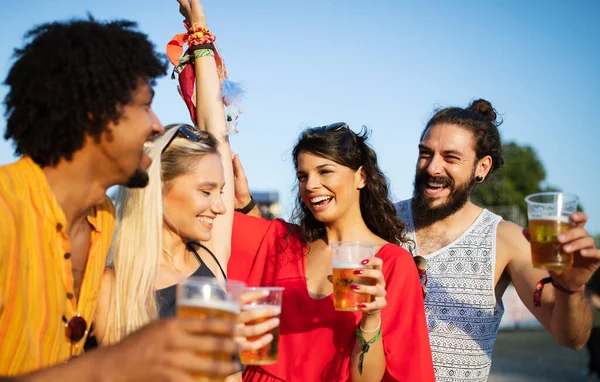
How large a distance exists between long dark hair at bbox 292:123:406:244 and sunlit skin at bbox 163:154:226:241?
866 mm

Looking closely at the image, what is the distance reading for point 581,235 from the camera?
2846 mm

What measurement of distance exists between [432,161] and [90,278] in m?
2.94

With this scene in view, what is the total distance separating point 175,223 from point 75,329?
3.73 feet

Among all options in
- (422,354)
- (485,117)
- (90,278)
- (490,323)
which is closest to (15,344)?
(90,278)

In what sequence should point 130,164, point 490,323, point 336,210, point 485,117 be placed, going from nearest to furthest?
point 130,164, point 336,210, point 490,323, point 485,117

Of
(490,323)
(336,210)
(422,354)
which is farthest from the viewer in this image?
(490,323)

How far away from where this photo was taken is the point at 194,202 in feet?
11.2

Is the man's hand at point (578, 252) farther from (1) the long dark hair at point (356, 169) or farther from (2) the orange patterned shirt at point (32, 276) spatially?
(2) the orange patterned shirt at point (32, 276)

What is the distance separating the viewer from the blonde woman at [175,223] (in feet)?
9.27

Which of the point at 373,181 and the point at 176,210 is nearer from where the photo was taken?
the point at 176,210

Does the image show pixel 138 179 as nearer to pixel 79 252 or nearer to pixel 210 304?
pixel 79 252

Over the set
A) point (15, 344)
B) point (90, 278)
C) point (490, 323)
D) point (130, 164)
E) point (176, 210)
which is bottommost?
point (490, 323)

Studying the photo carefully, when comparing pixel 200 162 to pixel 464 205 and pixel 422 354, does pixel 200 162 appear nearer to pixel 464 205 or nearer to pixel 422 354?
pixel 422 354

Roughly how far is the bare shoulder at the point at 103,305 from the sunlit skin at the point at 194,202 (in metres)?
0.59
